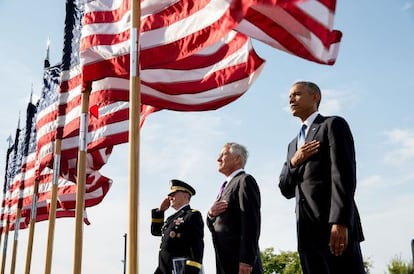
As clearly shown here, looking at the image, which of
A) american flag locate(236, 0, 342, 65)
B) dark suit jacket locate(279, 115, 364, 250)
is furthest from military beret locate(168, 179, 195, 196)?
dark suit jacket locate(279, 115, 364, 250)

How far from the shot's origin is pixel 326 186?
381 cm

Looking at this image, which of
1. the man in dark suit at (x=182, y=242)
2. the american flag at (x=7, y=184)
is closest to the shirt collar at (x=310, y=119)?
the man in dark suit at (x=182, y=242)

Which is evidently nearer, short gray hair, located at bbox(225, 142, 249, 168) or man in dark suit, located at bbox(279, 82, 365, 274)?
man in dark suit, located at bbox(279, 82, 365, 274)

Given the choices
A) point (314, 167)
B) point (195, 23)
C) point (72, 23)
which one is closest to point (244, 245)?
point (314, 167)

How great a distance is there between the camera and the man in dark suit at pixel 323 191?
3.55m

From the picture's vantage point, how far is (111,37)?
6.74 metres

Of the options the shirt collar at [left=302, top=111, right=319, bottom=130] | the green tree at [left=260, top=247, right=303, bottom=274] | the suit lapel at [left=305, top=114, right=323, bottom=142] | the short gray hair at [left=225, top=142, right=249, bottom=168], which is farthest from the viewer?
the green tree at [left=260, top=247, right=303, bottom=274]

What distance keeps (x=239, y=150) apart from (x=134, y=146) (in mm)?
1036

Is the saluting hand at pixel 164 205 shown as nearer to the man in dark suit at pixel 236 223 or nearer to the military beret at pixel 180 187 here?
the military beret at pixel 180 187

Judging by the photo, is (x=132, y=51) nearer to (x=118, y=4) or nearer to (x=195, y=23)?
(x=195, y=23)

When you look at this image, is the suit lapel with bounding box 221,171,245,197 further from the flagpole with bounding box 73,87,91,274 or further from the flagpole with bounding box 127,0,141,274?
the flagpole with bounding box 73,87,91,274

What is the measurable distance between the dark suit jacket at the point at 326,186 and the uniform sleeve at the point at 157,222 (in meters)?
3.22

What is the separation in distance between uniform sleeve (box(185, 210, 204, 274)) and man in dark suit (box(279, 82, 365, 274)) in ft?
7.72

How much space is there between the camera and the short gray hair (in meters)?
5.63
